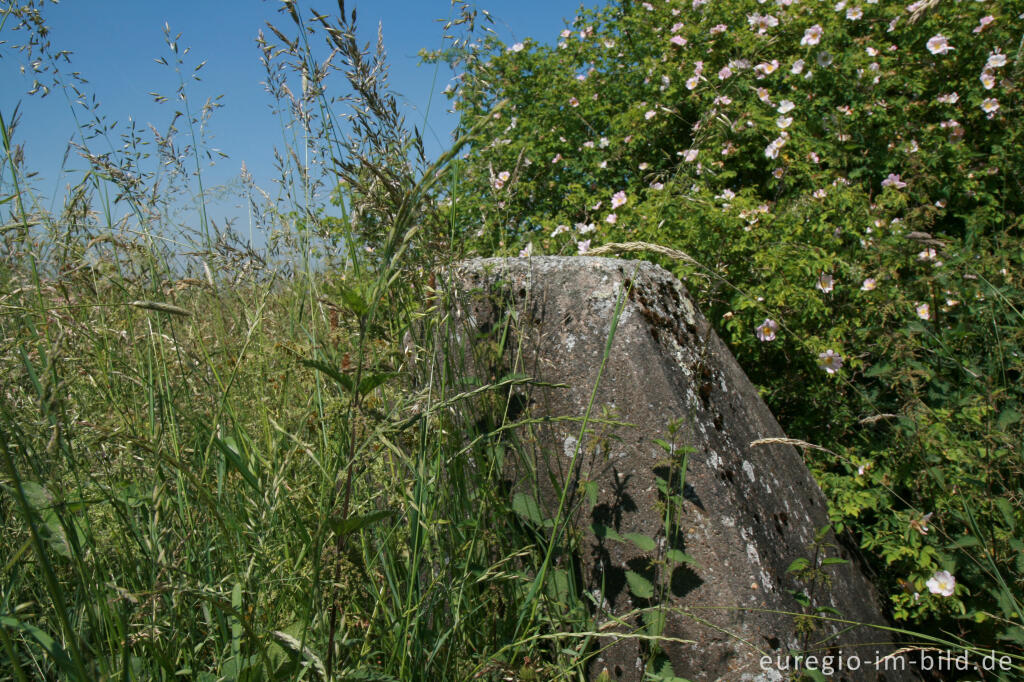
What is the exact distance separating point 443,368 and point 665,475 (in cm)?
74

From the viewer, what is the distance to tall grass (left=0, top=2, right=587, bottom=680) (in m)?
0.98

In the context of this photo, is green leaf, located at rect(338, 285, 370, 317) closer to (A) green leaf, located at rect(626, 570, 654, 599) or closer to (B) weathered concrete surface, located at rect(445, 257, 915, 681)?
(B) weathered concrete surface, located at rect(445, 257, 915, 681)

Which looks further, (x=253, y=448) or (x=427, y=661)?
(x=253, y=448)

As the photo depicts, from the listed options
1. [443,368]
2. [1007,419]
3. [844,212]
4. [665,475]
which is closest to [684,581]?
[665,475]

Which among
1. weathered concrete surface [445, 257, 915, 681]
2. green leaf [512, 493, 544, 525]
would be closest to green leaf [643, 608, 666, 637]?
weathered concrete surface [445, 257, 915, 681]

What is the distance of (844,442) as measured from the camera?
8.63 feet

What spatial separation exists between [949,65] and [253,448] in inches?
171

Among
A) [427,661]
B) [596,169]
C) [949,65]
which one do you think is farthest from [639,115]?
[427,661]

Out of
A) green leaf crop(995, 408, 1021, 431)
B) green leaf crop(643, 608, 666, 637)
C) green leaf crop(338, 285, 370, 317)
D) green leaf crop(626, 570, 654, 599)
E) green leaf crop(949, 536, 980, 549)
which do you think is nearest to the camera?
green leaf crop(338, 285, 370, 317)

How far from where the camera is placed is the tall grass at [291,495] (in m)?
0.98

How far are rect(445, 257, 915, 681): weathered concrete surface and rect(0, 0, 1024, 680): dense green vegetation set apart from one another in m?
0.15

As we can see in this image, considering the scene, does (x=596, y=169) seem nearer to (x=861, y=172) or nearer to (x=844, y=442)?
(x=861, y=172)

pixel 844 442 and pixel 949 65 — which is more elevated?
pixel 949 65

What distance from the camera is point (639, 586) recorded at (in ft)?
4.64
